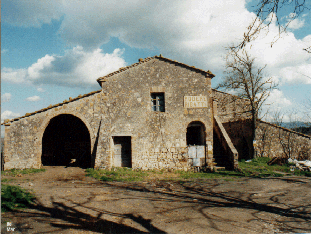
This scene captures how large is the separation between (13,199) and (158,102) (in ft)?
24.5

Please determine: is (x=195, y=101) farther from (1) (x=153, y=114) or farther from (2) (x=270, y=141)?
(2) (x=270, y=141)

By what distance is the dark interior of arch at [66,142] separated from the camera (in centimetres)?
1302

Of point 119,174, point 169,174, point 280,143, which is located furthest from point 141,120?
point 280,143

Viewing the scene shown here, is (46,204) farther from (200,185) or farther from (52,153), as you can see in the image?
(52,153)

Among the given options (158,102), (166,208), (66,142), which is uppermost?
(158,102)

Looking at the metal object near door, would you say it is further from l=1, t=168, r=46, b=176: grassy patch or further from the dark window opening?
l=1, t=168, r=46, b=176: grassy patch

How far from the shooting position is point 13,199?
4547 millimetres

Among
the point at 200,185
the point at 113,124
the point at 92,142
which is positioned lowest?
the point at 200,185

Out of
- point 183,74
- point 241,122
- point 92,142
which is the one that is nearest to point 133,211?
point 92,142

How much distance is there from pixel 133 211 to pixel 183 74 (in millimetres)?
7793

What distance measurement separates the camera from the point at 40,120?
9.93m

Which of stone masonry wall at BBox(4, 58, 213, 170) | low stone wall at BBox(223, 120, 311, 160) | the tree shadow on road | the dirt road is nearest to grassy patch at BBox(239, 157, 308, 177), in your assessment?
low stone wall at BBox(223, 120, 311, 160)

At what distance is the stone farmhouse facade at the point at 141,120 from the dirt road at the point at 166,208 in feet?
8.04

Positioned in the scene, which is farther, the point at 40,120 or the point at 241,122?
the point at 241,122
